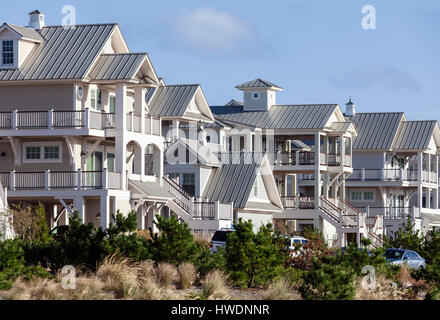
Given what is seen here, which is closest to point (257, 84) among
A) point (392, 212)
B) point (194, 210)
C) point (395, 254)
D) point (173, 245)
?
point (392, 212)

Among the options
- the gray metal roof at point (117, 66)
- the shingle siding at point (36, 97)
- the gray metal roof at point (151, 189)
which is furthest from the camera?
the gray metal roof at point (151, 189)

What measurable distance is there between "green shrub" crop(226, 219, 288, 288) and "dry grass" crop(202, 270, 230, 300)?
1.70 metres

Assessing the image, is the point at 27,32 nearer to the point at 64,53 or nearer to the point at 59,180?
the point at 64,53

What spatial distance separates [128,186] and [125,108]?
3.77 m

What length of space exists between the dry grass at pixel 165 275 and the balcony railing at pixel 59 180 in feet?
63.3

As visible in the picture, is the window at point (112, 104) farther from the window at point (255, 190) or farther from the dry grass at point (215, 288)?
the dry grass at point (215, 288)

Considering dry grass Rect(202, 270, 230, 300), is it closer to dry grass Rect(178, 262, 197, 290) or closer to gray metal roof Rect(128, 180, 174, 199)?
dry grass Rect(178, 262, 197, 290)

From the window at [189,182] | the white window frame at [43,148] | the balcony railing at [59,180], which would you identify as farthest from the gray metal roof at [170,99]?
the balcony railing at [59,180]

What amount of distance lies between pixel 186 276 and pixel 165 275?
713 millimetres

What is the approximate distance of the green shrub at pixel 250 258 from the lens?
111 ft

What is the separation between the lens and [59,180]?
170 ft

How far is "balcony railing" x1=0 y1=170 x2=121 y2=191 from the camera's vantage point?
51.5 metres
